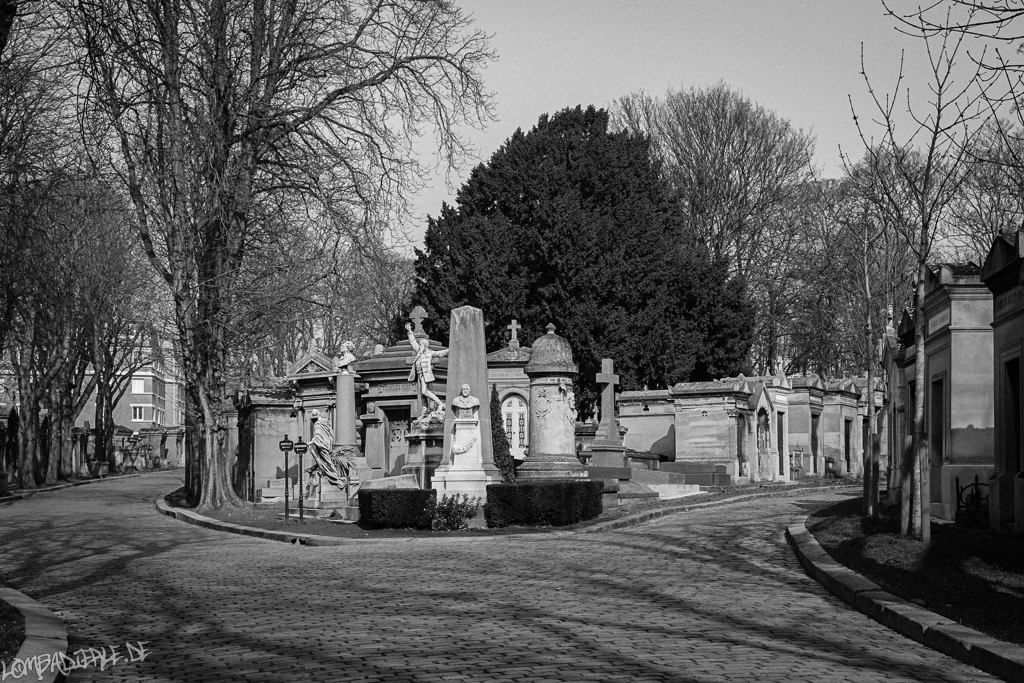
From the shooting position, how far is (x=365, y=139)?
950 inches

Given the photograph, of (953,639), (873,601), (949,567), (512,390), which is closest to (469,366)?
(949,567)

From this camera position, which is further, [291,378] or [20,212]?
[291,378]

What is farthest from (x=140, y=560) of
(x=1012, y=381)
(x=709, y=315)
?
(x=709, y=315)

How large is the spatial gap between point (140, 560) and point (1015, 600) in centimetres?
1010

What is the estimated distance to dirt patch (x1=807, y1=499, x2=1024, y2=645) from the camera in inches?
335

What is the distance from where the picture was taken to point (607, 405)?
31312mm

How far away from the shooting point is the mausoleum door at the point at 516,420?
112 feet

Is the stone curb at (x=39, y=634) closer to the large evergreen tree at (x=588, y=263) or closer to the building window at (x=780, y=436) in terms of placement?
the building window at (x=780, y=436)

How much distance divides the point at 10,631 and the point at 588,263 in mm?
37560

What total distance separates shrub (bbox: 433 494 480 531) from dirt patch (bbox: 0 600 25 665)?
9.36 metres

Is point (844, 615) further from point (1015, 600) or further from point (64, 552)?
point (64, 552)

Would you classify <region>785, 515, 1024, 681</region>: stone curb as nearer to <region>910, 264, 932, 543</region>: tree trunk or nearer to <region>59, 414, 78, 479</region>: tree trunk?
<region>910, 264, 932, 543</region>: tree trunk

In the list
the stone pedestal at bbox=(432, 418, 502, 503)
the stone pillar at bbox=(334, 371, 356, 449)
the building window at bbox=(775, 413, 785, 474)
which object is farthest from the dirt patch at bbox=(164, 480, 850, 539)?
the building window at bbox=(775, 413, 785, 474)

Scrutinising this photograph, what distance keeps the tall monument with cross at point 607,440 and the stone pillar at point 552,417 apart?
408cm
